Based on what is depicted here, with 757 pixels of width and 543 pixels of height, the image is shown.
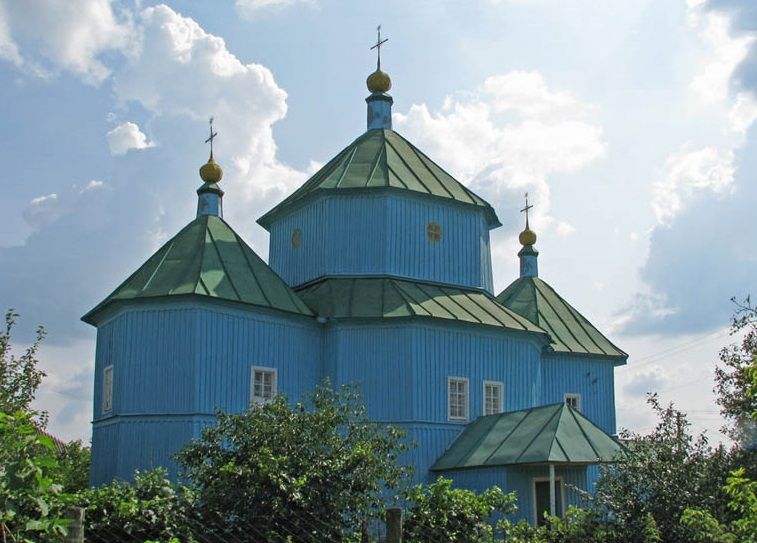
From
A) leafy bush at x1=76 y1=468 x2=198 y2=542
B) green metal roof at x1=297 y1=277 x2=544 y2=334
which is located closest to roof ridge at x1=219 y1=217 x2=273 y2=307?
green metal roof at x1=297 y1=277 x2=544 y2=334

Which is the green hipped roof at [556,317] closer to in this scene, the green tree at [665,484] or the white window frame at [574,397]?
the white window frame at [574,397]

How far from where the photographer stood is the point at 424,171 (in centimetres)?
2547

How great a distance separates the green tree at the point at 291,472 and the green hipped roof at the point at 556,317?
14.2 m

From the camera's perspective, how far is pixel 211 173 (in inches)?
958

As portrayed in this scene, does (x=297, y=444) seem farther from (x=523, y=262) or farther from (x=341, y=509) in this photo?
(x=523, y=262)

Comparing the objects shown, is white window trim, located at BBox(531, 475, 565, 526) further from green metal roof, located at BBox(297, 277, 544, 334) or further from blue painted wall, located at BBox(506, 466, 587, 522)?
green metal roof, located at BBox(297, 277, 544, 334)

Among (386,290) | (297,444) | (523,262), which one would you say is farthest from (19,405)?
(523,262)

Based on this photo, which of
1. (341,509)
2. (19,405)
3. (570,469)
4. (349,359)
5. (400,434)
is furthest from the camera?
→ (349,359)

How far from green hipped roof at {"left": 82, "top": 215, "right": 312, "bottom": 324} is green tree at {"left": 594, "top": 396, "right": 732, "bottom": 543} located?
9917 millimetres

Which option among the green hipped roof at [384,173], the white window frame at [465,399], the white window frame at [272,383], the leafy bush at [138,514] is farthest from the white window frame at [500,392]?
the leafy bush at [138,514]

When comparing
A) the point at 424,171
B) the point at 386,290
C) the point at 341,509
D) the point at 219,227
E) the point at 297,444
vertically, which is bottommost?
the point at 341,509

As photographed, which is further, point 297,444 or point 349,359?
point 349,359

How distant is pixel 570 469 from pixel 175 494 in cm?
936

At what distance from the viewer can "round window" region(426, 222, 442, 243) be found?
24156 millimetres
